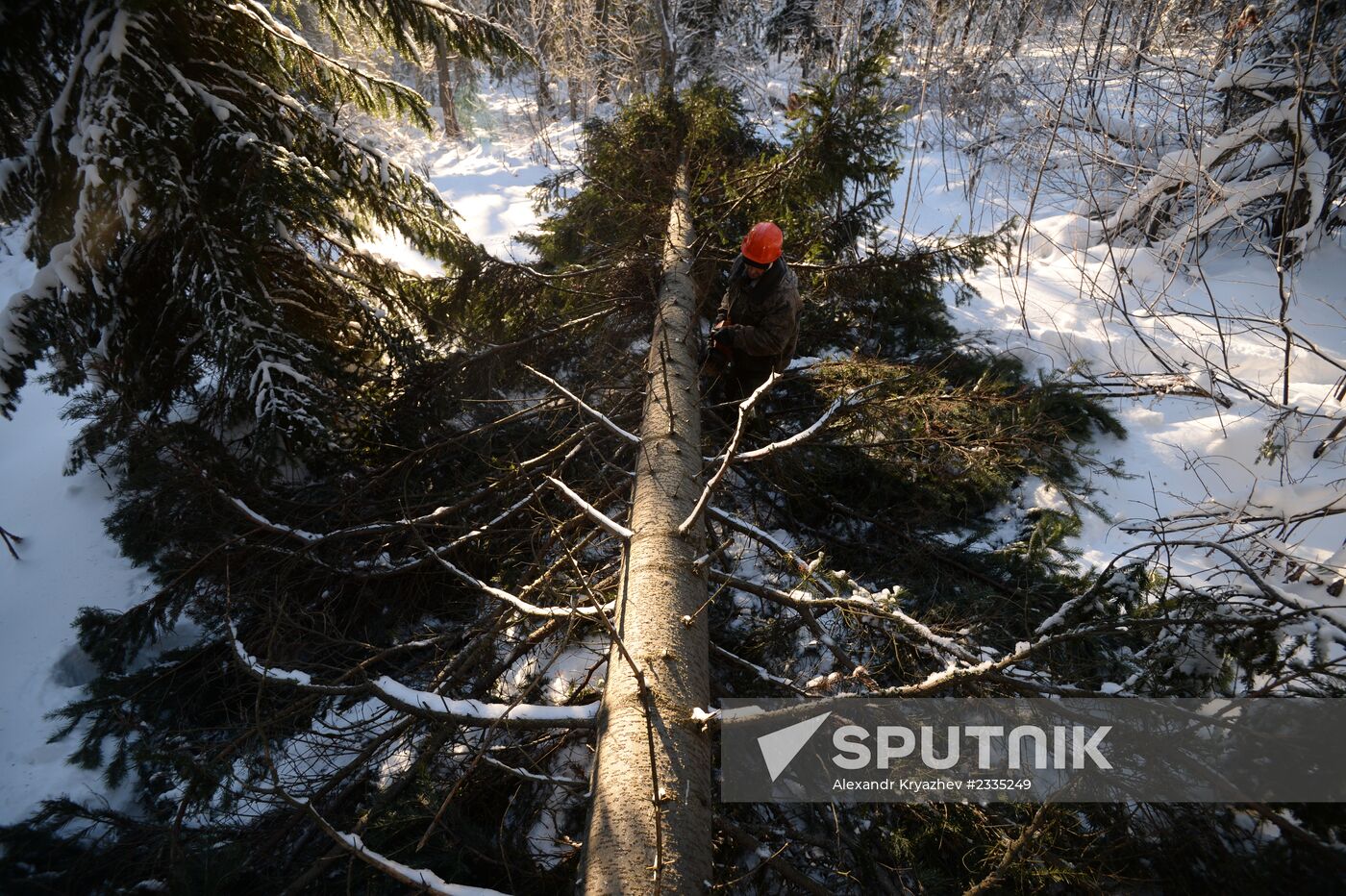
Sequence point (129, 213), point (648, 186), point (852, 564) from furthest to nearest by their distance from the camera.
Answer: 1. point (648, 186)
2. point (852, 564)
3. point (129, 213)

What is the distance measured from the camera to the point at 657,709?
1.84 meters

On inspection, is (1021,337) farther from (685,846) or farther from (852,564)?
(685,846)

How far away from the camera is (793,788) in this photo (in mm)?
2457

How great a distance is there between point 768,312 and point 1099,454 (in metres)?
3.03

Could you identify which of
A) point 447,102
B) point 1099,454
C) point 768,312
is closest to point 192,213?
point 768,312

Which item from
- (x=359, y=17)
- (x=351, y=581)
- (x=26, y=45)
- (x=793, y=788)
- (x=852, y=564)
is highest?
(x=359, y=17)

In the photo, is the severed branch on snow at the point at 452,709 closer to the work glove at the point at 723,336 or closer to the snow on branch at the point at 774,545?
the snow on branch at the point at 774,545

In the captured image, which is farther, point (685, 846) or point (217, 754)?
point (217, 754)

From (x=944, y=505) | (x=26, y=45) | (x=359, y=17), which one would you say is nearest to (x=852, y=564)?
(x=944, y=505)

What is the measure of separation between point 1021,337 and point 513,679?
6508 mm

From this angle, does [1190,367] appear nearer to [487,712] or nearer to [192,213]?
[487,712]

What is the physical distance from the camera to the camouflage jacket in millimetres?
4223

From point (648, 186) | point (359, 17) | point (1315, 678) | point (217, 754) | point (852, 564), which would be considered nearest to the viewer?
point (1315, 678)

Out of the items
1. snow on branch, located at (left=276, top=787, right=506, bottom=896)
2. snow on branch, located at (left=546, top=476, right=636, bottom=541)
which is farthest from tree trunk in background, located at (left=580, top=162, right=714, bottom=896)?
snow on branch, located at (left=276, top=787, right=506, bottom=896)
